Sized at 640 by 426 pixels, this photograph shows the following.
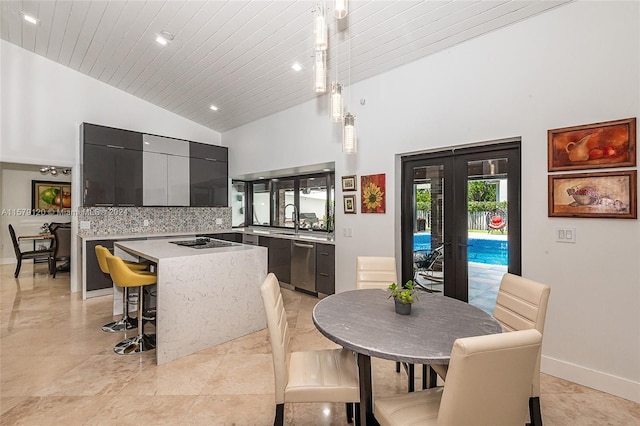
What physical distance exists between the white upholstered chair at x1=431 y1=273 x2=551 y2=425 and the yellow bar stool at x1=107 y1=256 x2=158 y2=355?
8.34ft

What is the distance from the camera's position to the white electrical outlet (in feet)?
7.85

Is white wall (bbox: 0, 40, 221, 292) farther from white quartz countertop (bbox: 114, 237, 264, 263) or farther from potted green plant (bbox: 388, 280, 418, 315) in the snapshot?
potted green plant (bbox: 388, 280, 418, 315)

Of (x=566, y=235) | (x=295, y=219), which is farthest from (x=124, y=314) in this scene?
(x=566, y=235)

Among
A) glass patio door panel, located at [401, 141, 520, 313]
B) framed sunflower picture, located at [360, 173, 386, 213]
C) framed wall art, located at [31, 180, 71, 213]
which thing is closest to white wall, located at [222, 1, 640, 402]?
glass patio door panel, located at [401, 141, 520, 313]

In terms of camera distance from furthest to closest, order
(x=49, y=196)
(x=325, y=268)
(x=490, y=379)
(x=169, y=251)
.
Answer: (x=49, y=196) < (x=325, y=268) < (x=169, y=251) < (x=490, y=379)

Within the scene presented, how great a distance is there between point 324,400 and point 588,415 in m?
1.85

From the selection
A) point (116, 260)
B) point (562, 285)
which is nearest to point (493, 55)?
point (562, 285)

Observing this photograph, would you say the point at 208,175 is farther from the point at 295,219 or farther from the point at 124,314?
the point at 124,314

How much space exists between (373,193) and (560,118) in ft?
6.30

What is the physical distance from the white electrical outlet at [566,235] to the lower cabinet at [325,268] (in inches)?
99.0

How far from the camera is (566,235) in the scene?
242cm

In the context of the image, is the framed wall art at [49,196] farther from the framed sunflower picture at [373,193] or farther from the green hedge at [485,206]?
the green hedge at [485,206]

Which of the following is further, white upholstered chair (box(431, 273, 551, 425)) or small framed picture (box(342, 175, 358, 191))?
small framed picture (box(342, 175, 358, 191))

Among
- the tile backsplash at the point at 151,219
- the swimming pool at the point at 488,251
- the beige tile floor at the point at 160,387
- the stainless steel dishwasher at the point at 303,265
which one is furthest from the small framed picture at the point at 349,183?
the tile backsplash at the point at 151,219
